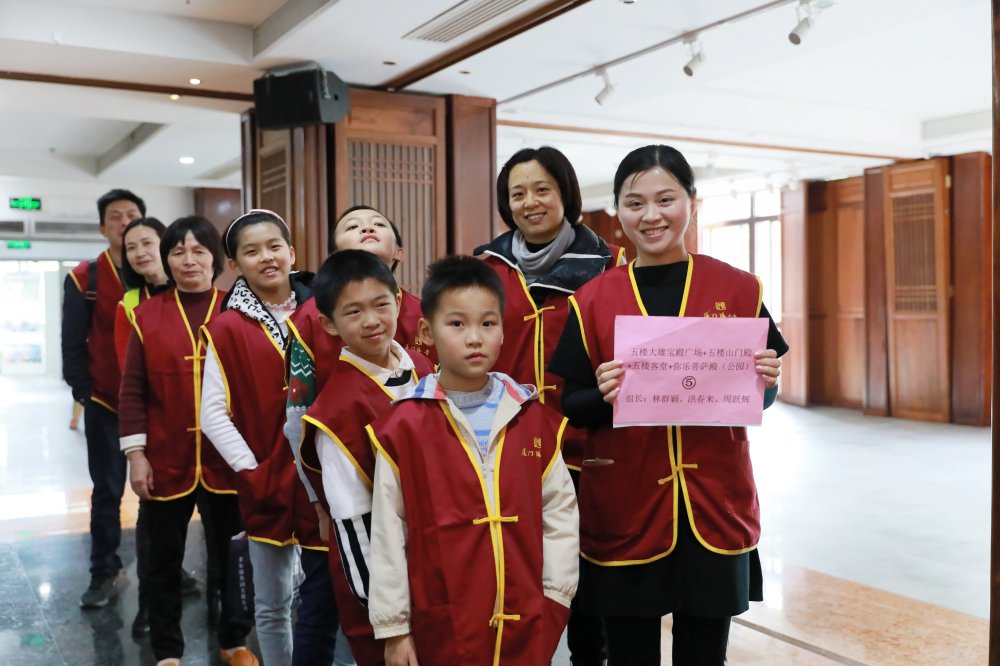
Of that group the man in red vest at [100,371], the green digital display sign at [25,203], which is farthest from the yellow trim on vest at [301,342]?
the green digital display sign at [25,203]

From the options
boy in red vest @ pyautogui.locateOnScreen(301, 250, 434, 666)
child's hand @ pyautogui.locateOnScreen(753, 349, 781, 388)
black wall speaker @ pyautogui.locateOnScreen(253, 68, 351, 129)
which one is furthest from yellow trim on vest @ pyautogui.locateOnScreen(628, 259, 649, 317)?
black wall speaker @ pyautogui.locateOnScreen(253, 68, 351, 129)

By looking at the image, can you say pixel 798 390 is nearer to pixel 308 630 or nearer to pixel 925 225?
pixel 925 225

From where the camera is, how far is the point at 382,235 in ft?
7.64

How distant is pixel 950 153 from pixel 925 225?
76 centimetres

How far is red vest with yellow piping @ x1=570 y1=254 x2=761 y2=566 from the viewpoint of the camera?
1.73 metres

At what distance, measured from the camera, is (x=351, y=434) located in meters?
1.84

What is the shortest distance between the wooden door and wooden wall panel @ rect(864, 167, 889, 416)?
0.08 meters

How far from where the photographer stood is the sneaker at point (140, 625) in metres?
3.34

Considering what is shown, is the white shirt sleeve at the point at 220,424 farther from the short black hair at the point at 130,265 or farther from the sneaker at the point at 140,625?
the sneaker at the point at 140,625

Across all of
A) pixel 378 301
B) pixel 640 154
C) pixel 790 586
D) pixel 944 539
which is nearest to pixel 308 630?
pixel 378 301

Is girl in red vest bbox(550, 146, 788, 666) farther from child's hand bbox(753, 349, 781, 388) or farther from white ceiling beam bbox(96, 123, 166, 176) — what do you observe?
white ceiling beam bbox(96, 123, 166, 176)

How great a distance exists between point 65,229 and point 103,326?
30.0 ft

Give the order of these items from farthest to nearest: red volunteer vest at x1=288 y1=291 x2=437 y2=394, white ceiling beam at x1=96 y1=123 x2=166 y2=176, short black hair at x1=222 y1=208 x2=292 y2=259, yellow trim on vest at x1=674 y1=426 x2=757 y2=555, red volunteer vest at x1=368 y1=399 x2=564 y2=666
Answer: white ceiling beam at x1=96 y1=123 x2=166 y2=176, short black hair at x1=222 y1=208 x2=292 y2=259, red volunteer vest at x1=288 y1=291 x2=437 y2=394, yellow trim on vest at x1=674 y1=426 x2=757 y2=555, red volunteer vest at x1=368 y1=399 x2=564 y2=666

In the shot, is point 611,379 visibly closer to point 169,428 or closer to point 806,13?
point 169,428
